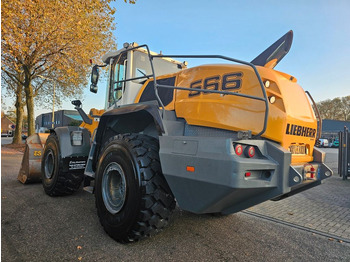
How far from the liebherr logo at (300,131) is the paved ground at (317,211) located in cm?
92

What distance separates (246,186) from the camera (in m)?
2.36

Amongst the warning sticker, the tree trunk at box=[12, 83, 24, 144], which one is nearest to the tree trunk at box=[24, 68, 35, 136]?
the tree trunk at box=[12, 83, 24, 144]

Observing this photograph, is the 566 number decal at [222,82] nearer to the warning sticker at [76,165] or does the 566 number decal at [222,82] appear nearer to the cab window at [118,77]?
the cab window at [118,77]

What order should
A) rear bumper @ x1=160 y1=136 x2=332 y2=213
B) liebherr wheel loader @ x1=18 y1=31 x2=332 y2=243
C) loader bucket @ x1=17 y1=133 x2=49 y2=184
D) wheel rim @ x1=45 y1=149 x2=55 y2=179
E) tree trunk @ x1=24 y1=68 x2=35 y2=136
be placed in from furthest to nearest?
tree trunk @ x1=24 y1=68 x2=35 y2=136, loader bucket @ x1=17 y1=133 x2=49 y2=184, wheel rim @ x1=45 y1=149 x2=55 y2=179, liebherr wheel loader @ x1=18 y1=31 x2=332 y2=243, rear bumper @ x1=160 y1=136 x2=332 y2=213

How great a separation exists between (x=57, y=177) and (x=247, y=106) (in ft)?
12.5

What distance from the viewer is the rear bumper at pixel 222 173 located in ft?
7.68

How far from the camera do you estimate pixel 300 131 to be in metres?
3.05

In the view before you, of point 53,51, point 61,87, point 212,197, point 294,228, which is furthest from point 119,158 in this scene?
point 61,87

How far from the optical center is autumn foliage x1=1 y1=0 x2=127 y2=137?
34.0 feet

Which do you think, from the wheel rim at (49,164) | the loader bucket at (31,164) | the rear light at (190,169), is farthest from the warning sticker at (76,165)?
the rear light at (190,169)

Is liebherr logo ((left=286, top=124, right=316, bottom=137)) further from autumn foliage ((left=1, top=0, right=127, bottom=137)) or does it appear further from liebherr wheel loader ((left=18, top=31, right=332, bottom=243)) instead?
autumn foliage ((left=1, top=0, right=127, bottom=137))

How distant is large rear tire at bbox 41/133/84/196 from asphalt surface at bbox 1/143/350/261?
0.49 metres

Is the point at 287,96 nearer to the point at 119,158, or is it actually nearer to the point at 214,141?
the point at 214,141

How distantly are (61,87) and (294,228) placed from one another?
797 inches
